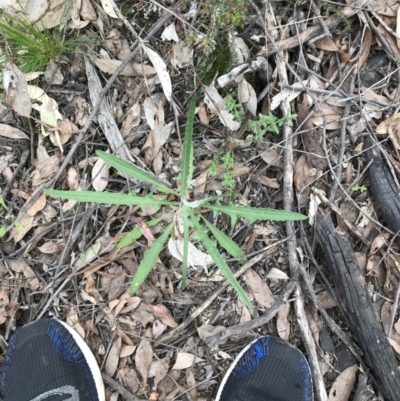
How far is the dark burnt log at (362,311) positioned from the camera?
192 centimetres

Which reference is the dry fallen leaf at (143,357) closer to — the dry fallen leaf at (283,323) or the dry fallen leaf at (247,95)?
the dry fallen leaf at (283,323)

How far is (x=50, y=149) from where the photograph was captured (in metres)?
2.10

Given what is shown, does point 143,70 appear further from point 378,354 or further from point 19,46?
point 378,354

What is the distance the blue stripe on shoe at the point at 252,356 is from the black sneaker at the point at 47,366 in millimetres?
654

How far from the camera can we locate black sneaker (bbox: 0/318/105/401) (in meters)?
2.13

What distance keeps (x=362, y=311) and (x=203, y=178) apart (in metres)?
0.89

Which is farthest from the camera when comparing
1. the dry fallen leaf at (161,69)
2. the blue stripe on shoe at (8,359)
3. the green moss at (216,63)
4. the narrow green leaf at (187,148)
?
the blue stripe on shoe at (8,359)

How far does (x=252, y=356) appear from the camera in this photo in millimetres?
2090

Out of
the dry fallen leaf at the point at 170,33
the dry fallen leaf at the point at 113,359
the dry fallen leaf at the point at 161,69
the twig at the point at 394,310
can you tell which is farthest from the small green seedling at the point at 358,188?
the dry fallen leaf at the point at 113,359

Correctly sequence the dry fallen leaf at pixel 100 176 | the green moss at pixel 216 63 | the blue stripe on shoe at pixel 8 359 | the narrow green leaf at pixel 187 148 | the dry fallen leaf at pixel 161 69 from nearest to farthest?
the narrow green leaf at pixel 187 148
the dry fallen leaf at pixel 161 69
the green moss at pixel 216 63
the dry fallen leaf at pixel 100 176
the blue stripe on shoe at pixel 8 359

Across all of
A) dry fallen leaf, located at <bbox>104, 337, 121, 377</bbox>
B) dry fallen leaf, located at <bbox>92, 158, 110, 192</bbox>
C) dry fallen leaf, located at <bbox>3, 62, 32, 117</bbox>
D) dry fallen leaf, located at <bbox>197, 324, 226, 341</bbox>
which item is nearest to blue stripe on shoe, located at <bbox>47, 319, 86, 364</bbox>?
dry fallen leaf, located at <bbox>104, 337, 121, 377</bbox>

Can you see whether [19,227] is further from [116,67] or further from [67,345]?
[116,67]

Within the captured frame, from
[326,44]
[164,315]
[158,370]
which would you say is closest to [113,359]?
[158,370]

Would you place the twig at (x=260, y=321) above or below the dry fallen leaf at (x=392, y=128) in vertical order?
below
